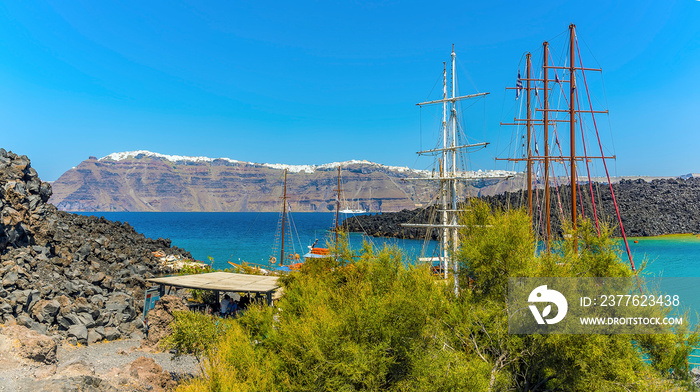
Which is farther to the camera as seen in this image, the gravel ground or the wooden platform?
the wooden platform

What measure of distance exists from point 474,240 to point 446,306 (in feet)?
7.98

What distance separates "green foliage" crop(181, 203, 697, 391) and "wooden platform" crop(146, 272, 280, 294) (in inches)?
183

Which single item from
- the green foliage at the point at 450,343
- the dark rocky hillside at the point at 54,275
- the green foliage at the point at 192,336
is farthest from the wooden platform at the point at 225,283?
the green foliage at the point at 450,343

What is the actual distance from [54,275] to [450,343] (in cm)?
2246

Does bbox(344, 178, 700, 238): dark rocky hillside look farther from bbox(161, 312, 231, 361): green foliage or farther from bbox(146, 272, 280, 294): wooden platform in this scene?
bbox(161, 312, 231, 361): green foliage

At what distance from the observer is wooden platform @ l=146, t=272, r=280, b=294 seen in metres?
17.7

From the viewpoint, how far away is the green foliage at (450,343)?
892cm

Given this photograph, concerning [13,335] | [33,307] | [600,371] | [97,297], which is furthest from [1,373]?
[600,371]

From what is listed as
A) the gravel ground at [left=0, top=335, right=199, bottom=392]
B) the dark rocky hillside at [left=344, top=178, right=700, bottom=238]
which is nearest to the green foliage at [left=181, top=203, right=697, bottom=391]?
the gravel ground at [left=0, top=335, right=199, bottom=392]

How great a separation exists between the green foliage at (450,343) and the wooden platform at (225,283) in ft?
15.3

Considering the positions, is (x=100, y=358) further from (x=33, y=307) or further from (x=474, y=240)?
(x=474, y=240)

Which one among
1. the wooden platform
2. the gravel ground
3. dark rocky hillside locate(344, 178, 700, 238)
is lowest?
the gravel ground

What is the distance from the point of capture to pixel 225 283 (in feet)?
63.1

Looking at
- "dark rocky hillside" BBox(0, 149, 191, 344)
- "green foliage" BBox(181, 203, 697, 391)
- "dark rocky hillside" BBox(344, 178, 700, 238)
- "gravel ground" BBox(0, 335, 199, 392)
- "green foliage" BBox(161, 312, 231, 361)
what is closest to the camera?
"green foliage" BBox(181, 203, 697, 391)
